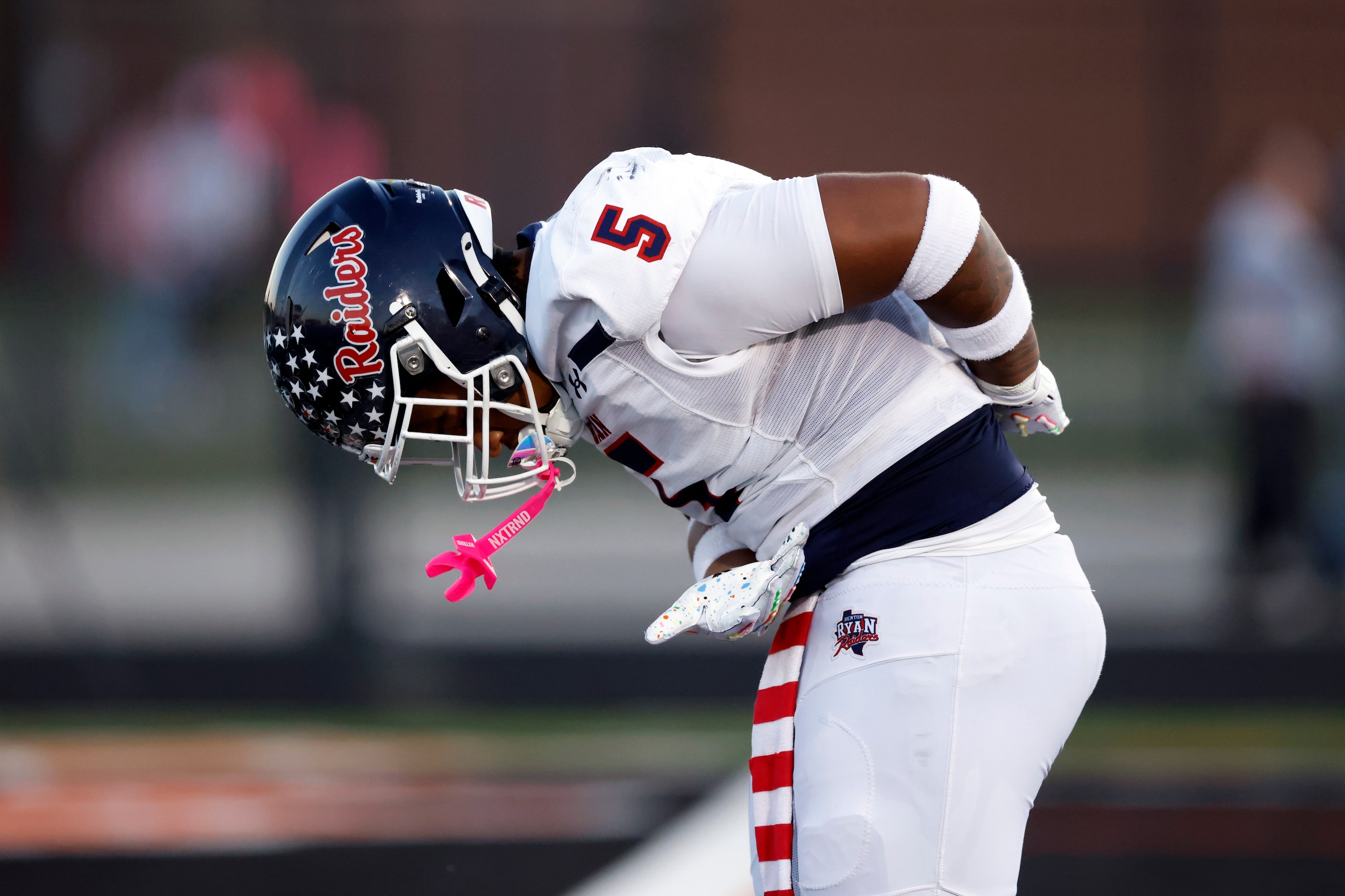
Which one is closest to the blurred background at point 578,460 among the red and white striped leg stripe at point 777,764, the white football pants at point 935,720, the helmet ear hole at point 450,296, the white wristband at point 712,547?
the white wristband at point 712,547

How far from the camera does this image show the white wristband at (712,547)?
2432 millimetres

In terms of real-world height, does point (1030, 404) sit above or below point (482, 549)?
above

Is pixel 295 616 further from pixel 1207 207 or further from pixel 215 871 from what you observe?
pixel 1207 207

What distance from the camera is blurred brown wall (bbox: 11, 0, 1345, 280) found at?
791 cm

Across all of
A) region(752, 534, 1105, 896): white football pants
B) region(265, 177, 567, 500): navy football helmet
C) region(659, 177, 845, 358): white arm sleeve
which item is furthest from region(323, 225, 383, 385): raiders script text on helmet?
region(752, 534, 1105, 896): white football pants

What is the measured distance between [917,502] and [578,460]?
569 cm

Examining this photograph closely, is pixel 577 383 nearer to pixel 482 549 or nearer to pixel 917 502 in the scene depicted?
pixel 482 549

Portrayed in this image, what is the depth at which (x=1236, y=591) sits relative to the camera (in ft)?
21.7

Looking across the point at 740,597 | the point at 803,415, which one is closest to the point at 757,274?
the point at 803,415

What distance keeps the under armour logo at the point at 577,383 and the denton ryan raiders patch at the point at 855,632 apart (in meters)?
0.54

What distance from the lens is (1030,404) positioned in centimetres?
229

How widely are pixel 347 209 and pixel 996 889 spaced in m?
1.47

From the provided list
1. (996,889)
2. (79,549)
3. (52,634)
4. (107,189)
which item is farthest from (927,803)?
(107,189)

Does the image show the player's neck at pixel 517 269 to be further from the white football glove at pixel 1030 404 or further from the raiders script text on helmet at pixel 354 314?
the white football glove at pixel 1030 404
